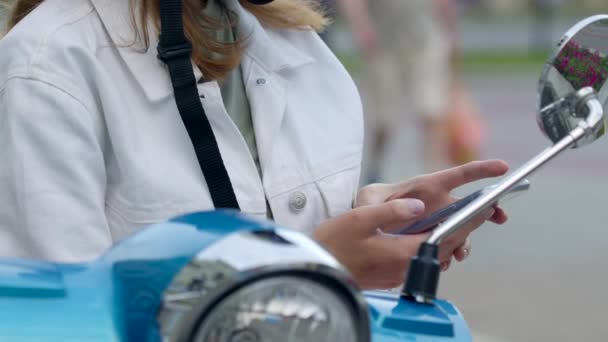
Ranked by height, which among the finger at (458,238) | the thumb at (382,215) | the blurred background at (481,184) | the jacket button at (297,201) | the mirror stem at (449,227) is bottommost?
the blurred background at (481,184)

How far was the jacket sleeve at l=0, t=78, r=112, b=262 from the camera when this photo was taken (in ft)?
6.29

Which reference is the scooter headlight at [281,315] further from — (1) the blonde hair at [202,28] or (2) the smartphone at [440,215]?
(1) the blonde hair at [202,28]

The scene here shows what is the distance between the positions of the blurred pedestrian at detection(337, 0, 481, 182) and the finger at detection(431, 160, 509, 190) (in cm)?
631

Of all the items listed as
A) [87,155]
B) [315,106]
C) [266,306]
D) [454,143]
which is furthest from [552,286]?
[266,306]

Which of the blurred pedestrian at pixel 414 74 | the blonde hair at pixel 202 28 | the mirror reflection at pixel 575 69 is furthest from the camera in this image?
the blurred pedestrian at pixel 414 74

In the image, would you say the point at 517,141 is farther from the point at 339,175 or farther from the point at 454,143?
the point at 339,175

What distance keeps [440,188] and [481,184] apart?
5.86m

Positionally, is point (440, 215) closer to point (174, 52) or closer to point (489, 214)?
point (489, 214)

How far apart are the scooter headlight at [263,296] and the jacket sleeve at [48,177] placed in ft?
2.48

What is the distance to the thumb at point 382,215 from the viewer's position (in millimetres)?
1843

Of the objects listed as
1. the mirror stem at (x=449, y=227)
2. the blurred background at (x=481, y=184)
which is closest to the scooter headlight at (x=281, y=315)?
the mirror stem at (x=449, y=227)

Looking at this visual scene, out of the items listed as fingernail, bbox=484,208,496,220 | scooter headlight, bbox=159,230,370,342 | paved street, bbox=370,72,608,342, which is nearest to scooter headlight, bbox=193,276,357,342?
scooter headlight, bbox=159,230,370,342

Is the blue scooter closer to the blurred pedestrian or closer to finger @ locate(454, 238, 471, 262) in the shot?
finger @ locate(454, 238, 471, 262)

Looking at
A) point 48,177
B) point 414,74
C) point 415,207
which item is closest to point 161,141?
point 48,177
